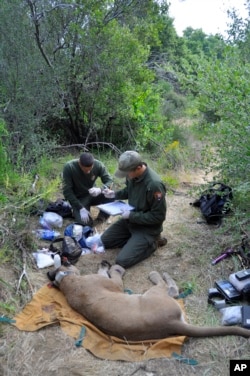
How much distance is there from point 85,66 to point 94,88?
0.50 metres

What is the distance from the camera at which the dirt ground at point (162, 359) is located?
267 cm

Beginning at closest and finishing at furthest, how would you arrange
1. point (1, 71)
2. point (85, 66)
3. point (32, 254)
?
point (32, 254) < point (1, 71) < point (85, 66)

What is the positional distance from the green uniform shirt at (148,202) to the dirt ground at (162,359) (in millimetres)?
444

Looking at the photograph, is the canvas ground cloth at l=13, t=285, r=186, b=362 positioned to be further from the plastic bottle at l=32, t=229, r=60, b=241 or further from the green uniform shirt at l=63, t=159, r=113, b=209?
the green uniform shirt at l=63, t=159, r=113, b=209

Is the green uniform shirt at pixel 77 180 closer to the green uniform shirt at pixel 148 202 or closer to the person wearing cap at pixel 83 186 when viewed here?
the person wearing cap at pixel 83 186

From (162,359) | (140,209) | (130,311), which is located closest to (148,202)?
(140,209)

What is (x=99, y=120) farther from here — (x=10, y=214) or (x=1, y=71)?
(x=10, y=214)

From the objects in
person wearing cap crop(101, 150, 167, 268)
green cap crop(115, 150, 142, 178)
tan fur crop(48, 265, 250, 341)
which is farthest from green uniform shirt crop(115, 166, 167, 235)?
tan fur crop(48, 265, 250, 341)

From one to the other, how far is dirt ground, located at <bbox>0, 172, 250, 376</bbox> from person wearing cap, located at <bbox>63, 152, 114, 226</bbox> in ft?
2.75

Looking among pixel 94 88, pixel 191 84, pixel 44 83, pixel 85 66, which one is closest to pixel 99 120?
pixel 94 88

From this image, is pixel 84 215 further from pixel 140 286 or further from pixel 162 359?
pixel 162 359

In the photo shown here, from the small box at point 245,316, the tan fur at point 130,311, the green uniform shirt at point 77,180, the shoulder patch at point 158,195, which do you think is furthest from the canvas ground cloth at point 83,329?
the green uniform shirt at point 77,180

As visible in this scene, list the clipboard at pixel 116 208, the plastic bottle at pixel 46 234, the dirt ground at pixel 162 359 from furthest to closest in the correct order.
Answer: the plastic bottle at pixel 46 234, the clipboard at pixel 116 208, the dirt ground at pixel 162 359

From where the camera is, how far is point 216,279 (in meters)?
3.75
